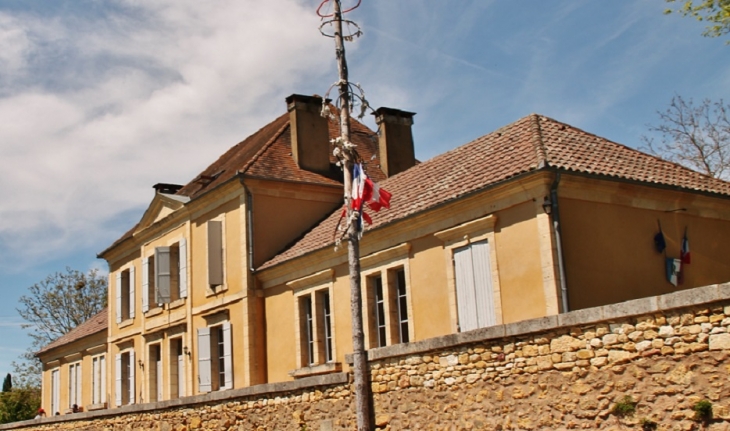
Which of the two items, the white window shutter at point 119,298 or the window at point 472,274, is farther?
the white window shutter at point 119,298

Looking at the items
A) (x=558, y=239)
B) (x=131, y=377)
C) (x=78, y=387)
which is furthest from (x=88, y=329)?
(x=558, y=239)

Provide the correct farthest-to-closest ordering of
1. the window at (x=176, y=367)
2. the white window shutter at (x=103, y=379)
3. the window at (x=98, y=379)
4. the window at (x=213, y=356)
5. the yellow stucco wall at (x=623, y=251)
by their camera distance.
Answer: the window at (x=98, y=379) → the white window shutter at (x=103, y=379) → the window at (x=176, y=367) → the window at (x=213, y=356) → the yellow stucco wall at (x=623, y=251)

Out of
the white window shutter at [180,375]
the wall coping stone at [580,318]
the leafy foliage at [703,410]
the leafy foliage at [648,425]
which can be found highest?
the white window shutter at [180,375]

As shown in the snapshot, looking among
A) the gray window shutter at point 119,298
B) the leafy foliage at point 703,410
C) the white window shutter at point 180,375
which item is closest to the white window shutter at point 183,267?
the white window shutter at point 180,375

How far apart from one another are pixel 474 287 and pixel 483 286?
21 centimetres

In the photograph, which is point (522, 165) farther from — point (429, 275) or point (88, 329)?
point (88, 329)

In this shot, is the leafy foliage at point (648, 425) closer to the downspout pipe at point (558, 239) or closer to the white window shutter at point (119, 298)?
the downspout pipe at point (558, 239)

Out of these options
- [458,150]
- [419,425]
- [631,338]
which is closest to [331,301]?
[458,150]

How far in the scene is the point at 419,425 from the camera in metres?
11.4

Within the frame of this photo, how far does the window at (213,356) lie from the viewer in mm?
22016

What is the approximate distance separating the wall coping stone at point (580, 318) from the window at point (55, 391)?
82.7 feet

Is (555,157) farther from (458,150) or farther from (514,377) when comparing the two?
(514,377)

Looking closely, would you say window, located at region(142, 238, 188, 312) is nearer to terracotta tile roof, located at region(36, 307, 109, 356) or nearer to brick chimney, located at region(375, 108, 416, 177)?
brick chimney, located at region(375, 108, 416, 177)

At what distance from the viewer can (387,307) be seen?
17.7 metres
